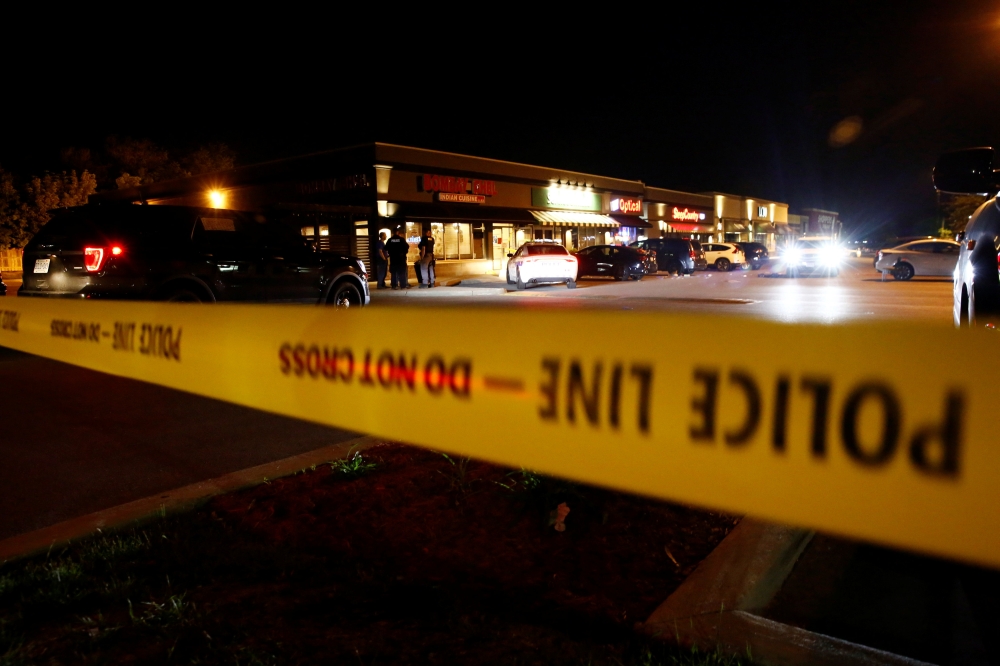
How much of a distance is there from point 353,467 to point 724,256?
31.2 metres

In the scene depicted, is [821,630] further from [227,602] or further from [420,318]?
[227,602]

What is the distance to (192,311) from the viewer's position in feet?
11.5

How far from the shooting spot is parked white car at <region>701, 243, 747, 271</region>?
108 feet

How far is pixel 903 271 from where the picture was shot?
2470 cm

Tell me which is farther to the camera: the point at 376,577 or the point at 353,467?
the point at 353,467

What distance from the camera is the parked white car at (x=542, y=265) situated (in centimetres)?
2056

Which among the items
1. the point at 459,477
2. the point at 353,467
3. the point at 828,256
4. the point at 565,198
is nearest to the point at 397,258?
the point at 353,467

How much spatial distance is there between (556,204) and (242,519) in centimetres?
3718

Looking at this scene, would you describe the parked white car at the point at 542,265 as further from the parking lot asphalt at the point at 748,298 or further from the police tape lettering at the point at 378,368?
the police tape lettering at the point at 378,368

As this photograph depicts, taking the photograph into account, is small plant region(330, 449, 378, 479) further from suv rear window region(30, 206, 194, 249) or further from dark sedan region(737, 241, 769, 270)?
dark sedan region(737, 241, 769, 270)

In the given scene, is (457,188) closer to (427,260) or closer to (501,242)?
(501,242)

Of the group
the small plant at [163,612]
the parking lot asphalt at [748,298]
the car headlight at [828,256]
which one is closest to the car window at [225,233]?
the parking lot asphalt at [748,298]

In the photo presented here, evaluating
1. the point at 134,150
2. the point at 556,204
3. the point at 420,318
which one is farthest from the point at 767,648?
the point at 134,150

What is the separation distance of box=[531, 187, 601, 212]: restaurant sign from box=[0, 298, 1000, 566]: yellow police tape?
36079 millimetres
